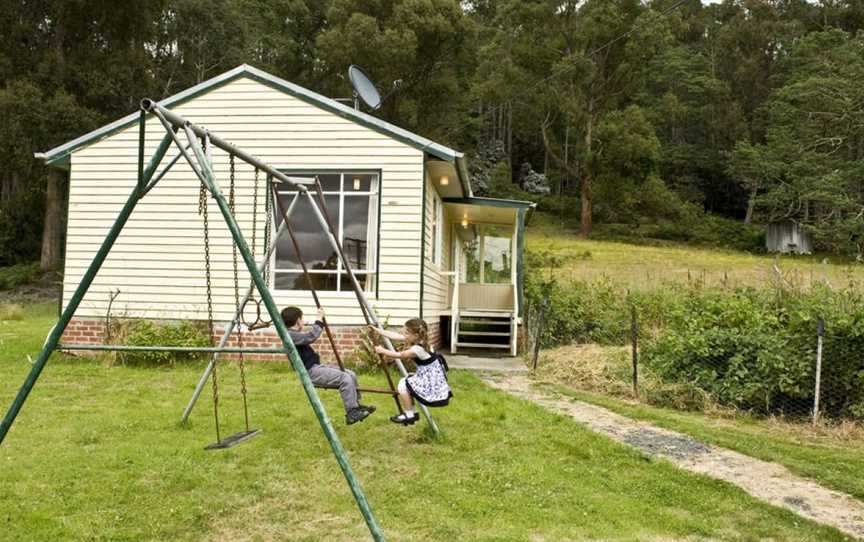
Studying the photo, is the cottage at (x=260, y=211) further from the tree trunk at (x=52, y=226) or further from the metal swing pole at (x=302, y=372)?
the tree trunk at (x=52, y=226)

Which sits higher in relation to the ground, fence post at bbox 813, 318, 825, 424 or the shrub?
fence post at bbox 813, 318, 825, 424

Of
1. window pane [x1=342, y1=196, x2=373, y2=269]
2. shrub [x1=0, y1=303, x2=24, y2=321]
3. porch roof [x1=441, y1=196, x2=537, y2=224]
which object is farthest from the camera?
shrub [x1=0, y1=303, x2=24, y2=321]

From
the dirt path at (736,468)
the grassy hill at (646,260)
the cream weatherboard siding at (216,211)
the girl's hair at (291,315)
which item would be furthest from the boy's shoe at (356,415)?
the grassy hill at (646,260)

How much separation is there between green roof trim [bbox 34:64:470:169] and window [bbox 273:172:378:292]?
2.81 feet

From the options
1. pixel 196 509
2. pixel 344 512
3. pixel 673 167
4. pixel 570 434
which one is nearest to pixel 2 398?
pixel 196 509

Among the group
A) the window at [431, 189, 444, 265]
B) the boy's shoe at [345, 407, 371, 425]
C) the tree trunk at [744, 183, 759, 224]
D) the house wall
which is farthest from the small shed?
the boy's shoe at [345, 407, 371, 425]

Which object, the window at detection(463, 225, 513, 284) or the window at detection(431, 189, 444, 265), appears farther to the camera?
the window at detection(463, 225, 513, 284)

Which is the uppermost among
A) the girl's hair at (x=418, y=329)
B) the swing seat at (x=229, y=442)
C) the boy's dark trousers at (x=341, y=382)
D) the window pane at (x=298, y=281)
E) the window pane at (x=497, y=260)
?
the window pane at (x=497, y=260)

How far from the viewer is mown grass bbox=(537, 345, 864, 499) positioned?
601 cm

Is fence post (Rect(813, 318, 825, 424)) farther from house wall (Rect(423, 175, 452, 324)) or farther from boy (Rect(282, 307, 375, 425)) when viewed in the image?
house wall (Rect(423, 175, 452, 324))

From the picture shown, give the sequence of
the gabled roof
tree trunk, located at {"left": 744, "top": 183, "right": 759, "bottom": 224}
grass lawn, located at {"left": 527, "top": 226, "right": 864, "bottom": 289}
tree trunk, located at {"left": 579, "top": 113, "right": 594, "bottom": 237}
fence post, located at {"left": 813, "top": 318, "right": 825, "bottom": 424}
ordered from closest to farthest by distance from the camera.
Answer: fence post, located at {"left": 813, "top": 318, "right": 825, "bottom": 424} → the gabled roof → grass lawn, located at {"left": 527, "top": 226, "right": 864, "bottom": 289} → tree trunk, located at {"left": 579, "top": 113, "right": 594, "bottom": 237} → tree trunk, located at {"left": 744, "top": 183, "right": 759, "bottom": 224}

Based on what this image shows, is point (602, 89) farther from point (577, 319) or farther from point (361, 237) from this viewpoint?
point (361, 237)

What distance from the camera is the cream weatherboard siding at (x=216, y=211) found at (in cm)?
1148

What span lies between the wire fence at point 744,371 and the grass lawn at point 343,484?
229cm
